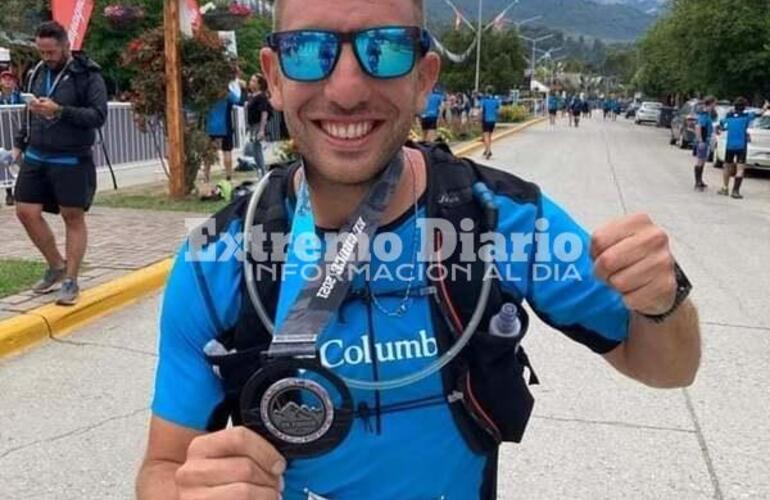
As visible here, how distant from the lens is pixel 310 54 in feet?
4.80

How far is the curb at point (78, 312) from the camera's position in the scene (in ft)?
17.2

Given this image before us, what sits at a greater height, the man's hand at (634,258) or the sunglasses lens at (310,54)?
the sunglasses lens at (310,54)

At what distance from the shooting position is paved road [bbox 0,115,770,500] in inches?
143

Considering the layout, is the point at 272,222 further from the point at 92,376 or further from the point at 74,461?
the point at 92,376

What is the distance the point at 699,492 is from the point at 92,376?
11.2ft

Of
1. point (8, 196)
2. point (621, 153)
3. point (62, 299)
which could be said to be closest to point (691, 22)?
point (621, 153)

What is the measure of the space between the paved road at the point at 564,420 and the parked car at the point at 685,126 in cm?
2351

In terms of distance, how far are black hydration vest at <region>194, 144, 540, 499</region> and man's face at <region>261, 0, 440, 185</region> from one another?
11 cm

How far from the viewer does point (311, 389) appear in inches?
51.0

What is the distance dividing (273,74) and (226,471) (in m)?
0.81

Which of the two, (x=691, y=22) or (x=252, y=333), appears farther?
(x=691, y=22)

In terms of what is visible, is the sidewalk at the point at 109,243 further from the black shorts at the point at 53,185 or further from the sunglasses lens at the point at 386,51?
the sunglasses lens at the point at 386,51

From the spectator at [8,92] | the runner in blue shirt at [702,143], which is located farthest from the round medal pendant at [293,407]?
the runner in blue shirt at [702,143]

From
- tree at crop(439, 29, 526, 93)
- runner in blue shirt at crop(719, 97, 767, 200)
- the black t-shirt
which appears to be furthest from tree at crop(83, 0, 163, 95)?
runner in blue shirt at crop(719, 97, 767, 200)
